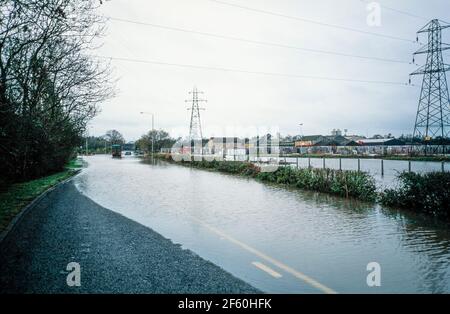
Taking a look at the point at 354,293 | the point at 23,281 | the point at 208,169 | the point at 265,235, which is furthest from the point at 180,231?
the point at 208,169

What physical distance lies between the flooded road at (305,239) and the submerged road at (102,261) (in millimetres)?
557

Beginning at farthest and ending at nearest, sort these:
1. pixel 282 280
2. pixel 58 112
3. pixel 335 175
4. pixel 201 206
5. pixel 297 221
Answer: pixel 58 112 < pixel 335 175 < pixel 201 206 < pixel 297 221 < pixel 282 280

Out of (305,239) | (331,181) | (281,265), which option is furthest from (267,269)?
(331,181)

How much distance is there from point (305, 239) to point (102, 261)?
14.4ft

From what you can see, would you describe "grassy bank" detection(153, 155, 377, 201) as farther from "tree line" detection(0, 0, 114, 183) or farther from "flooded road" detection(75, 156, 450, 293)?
"tree line" detection(0, 0, 114, 183)

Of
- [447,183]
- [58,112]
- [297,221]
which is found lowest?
[297,221]

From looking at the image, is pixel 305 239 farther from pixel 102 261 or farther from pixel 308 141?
pixel 308 141

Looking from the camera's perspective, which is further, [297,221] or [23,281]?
[297,221]

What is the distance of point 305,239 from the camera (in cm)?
784

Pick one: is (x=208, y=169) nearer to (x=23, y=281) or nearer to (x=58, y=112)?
(x=58, y=112)

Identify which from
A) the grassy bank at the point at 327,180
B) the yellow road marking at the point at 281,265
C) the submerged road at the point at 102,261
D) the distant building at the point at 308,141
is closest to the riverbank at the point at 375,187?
the grassy bank at the point at 327,180

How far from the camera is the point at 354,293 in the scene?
4.82 meters

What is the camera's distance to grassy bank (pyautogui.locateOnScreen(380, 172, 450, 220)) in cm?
1006
